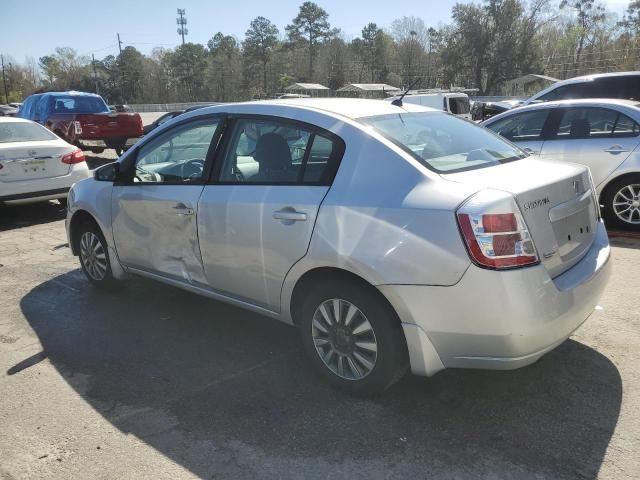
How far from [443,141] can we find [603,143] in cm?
414

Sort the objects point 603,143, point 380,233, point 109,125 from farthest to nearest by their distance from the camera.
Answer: point 109,125, point 603,143, point 380,233

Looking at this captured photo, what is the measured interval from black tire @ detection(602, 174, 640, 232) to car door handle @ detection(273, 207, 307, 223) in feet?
16.4

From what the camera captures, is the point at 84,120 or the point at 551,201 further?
the point at 84,120

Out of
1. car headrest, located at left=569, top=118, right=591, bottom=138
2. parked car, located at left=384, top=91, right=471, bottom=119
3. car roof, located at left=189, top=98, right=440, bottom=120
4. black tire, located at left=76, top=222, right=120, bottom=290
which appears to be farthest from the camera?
parked car, located at left=384, top=91, right=471, bottom=119

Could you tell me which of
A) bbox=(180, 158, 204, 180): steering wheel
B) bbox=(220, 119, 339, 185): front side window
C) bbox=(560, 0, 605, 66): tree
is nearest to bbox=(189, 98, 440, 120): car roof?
bbox=(220, 119, 339, 185): front side window

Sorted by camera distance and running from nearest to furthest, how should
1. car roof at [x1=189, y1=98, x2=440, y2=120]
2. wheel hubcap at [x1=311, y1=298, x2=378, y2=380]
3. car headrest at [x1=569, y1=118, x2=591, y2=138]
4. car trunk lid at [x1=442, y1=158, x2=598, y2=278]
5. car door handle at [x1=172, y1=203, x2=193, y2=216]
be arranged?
car trunk lid at [x1=442, y1=158, x2=598, y2=278] < wheel hubcap at [x1=311, y1=298, x2=378, y2=380] < car roof at [x1=189, y1=98, x2=440, y2=120] < car door handle at [x1=172, y1=203, x2=193, y2=216] < car headrest at [x1=569, y1=118, x2=591, y2=138]

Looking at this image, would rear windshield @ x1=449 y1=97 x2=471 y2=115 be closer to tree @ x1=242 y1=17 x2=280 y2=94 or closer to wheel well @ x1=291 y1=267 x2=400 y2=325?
wheel well @ x1=291 y1=267 x2=400 y2=325

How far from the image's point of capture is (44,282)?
216 inches

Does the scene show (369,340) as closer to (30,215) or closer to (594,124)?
(594,124)

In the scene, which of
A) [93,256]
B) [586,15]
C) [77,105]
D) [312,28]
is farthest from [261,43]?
[93,256]

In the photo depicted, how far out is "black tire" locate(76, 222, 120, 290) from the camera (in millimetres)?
4836

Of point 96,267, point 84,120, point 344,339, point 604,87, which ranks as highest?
point 604,87

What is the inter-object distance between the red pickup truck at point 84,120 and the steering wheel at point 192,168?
10562 millimetres

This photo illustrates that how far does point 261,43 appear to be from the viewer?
95.8m
